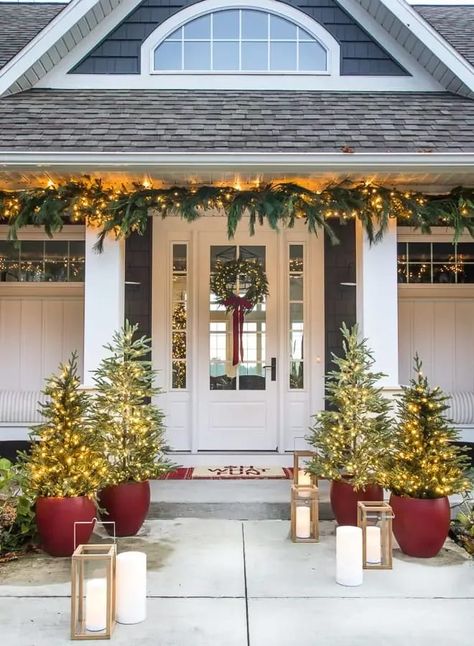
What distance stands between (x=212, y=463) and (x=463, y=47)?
554 centimetres

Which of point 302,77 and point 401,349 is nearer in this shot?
point 302,77

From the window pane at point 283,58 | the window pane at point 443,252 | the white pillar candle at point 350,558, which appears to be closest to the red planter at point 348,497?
the white pillar candle at point 350,558

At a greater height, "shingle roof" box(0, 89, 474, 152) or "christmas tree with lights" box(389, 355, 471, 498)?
"shingle roof" box(0, 89, 474, 152)

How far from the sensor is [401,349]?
21.2 ft

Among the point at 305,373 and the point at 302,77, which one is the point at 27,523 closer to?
the point at 305,373

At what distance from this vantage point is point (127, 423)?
4.28 m

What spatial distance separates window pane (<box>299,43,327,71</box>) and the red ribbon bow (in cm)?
248

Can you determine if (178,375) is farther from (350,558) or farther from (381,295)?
(350,558)

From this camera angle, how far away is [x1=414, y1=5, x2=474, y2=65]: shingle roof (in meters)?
6.93

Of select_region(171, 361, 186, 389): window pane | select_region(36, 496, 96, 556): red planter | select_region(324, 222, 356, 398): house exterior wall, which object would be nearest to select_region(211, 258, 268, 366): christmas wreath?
select_region(171, 361, 186, 389): window pane

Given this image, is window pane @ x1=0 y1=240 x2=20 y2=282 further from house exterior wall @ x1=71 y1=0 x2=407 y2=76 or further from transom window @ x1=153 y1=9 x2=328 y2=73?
transom window @ x1=153 y1=9 x2=328 y2=73

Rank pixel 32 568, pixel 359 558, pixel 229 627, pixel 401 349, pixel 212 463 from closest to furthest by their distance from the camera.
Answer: pixel 229 627 < pixel 359 558 < pixel 32 568 < pixel 212 463 < pixel 401 349

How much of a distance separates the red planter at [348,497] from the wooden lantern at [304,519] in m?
0.24

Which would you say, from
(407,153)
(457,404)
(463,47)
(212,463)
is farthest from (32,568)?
(463,47)
